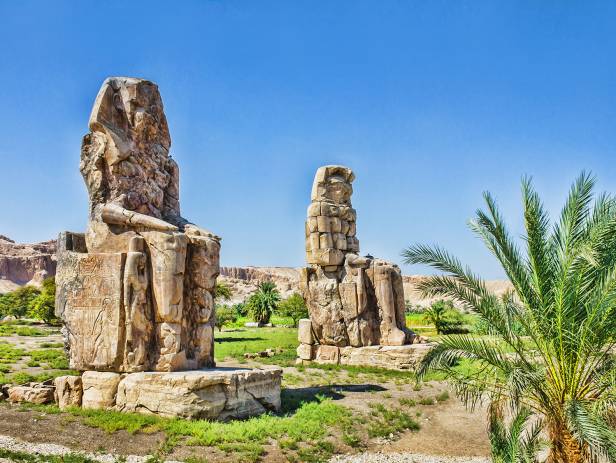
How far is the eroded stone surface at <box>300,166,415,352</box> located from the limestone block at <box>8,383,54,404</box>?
8229mm

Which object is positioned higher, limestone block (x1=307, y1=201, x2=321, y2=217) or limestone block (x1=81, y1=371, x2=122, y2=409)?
limestone block (x1=307, y1=201, x2=321, y2=217)

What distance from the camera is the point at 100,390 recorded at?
8773 millimetres

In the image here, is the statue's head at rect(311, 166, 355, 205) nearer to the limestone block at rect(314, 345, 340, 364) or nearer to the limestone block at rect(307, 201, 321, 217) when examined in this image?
the limestone block at rect(307, 201, 321, 217)

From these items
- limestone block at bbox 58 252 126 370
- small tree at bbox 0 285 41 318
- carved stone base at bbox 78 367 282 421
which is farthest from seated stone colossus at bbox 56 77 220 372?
small tree at bbox 0 285 41 318

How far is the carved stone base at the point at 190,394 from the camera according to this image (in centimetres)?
820

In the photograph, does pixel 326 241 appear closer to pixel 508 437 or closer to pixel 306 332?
pixel 306 332

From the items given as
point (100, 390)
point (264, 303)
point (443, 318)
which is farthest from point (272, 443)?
point (264, 303)

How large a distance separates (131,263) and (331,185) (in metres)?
8.50

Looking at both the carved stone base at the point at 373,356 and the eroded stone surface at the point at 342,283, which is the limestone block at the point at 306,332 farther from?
the carved stone base at the point at 373,356

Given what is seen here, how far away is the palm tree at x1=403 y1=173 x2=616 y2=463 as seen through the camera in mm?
5664

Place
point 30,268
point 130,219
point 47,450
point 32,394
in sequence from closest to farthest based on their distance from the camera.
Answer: point 47,450
point 32,394
point 130,219
point 30,268

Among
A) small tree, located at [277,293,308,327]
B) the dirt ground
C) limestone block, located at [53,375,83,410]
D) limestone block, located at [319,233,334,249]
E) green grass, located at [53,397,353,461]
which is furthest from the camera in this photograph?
small tree, located at [277,293,308,327]

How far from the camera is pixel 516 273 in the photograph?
6402mm

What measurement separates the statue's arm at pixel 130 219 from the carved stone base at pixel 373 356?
25.7 feet
